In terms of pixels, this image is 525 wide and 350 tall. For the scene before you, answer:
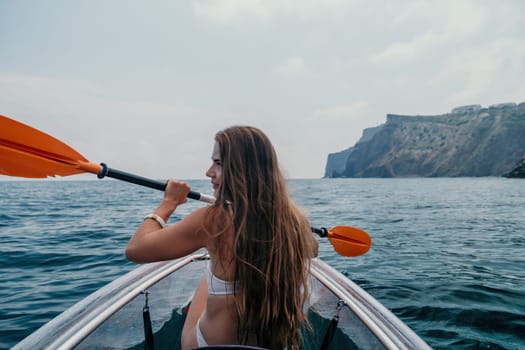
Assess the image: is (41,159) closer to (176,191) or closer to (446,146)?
(176,191)

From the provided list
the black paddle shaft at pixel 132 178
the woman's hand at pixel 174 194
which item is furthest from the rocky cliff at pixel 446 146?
the woman's hand at pixel 174 194

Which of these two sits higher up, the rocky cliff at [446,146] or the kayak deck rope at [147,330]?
the rocky cliff at [446,146]

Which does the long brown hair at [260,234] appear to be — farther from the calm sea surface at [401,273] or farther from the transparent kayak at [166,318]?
the transparent kayak at [166,318]

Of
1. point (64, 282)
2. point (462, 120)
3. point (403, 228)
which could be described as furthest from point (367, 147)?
point (64, 282)

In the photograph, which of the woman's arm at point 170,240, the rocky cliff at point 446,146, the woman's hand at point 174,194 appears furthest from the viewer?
the rocky cliff at point 446,146

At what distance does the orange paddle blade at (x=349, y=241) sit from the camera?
3699mm

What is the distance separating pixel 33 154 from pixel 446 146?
4023 inches

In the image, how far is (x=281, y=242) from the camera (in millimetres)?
1604

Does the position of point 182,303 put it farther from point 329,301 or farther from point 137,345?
A: point 329,301

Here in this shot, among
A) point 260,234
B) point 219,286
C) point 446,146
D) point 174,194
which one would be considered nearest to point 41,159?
point 174,194

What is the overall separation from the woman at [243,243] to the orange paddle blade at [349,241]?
6.79 ft

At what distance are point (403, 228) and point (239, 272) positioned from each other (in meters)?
9.42

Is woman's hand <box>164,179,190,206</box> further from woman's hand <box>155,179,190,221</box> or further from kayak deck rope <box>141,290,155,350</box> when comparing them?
kayak deck rope <box>141,290,155,350</box>

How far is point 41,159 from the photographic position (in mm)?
2609
